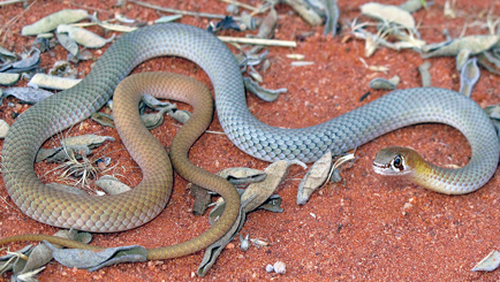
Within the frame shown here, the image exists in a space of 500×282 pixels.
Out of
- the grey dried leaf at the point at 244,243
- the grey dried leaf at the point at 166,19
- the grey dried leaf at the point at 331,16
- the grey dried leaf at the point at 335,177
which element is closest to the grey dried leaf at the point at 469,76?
the grey dried leaf at the point at 331,16

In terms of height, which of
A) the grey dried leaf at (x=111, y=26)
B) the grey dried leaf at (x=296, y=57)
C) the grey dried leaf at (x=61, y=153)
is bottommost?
the grey dried leaf at (x=61, y=153)

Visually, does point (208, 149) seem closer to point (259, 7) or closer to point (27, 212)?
point (27, 212)

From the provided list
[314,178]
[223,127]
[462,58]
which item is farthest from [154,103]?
[462,58]

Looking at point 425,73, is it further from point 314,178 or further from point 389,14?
point 314,178

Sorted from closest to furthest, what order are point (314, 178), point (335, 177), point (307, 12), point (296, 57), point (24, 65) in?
point (314, 178), point (335, 177), point (24, 65), point (296, 57), point (307, 12)

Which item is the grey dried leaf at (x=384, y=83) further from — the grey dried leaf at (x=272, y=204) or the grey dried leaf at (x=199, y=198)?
the grey dried leaf at (x=199, y=198)

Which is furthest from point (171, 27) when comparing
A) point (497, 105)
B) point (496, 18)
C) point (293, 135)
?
point (496, 18)
